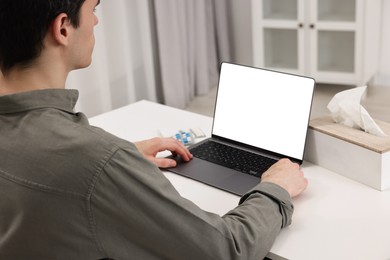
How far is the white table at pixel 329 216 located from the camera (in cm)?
135

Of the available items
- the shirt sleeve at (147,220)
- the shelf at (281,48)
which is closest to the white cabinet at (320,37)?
the shelf at (281,48)

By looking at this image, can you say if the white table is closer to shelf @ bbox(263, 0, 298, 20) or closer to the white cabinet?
the white cabinet

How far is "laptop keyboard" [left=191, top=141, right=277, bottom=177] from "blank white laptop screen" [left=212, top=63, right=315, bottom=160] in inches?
1.5

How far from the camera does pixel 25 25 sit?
1160 mm

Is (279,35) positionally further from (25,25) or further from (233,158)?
(25,25)

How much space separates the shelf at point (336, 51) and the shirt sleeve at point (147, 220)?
3.16m

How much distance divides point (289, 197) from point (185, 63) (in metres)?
2.82

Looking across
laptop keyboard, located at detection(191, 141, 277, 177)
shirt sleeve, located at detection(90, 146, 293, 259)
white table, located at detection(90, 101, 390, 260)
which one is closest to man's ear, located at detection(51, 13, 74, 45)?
shirt sleeve, located at detection(90, 146, 293, 259)

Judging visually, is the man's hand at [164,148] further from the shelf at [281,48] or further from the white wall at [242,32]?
the white wall at [242,32]

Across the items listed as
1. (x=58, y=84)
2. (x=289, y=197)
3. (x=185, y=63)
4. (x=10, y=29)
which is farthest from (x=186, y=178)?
(x=185, y=63)

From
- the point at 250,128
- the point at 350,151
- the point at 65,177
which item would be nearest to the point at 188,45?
the point at 250,128

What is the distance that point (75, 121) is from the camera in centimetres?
124

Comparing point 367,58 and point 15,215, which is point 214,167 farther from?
point 367,58

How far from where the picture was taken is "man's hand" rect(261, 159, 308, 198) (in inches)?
60.6
